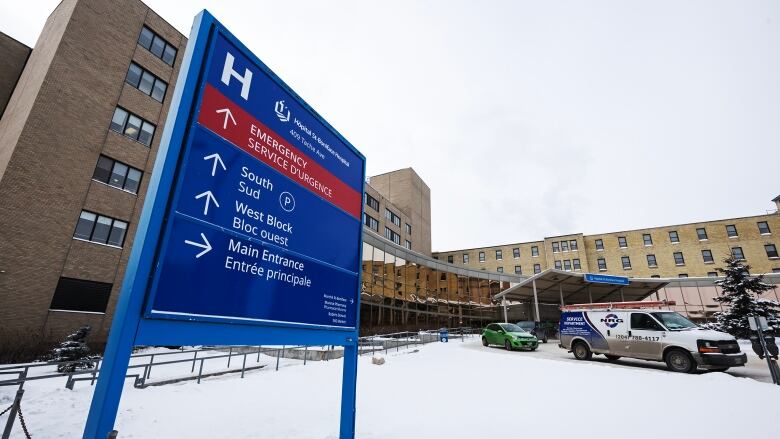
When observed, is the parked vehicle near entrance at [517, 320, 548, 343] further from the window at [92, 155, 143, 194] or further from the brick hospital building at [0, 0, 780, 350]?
the window at [92, 155, 143, 194]

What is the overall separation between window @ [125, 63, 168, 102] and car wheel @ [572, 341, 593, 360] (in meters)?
27.6

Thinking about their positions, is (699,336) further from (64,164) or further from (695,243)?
(695,243)

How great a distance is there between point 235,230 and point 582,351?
1508cm

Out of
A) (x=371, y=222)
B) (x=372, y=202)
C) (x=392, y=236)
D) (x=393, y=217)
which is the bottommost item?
(x=392, y=236)

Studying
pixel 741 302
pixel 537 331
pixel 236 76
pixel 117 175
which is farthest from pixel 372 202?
pixel 236 76

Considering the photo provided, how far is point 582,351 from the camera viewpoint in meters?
14.0

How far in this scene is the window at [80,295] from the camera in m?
17.3

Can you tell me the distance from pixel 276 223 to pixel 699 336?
1294 cm

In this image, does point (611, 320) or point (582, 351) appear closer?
point (611, 320)

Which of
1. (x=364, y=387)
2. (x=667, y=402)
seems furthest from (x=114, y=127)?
(x=667, y=402)

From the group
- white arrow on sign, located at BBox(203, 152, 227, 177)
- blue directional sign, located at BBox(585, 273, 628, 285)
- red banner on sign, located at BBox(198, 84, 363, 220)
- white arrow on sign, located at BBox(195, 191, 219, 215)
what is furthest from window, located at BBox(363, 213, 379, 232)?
white arrow on sign, located at BBox(195, 191, 219, 215)

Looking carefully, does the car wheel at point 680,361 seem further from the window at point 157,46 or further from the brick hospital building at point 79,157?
the window at point 157,46

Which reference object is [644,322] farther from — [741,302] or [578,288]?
[578,288]

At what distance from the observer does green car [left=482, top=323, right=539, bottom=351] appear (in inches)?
699
